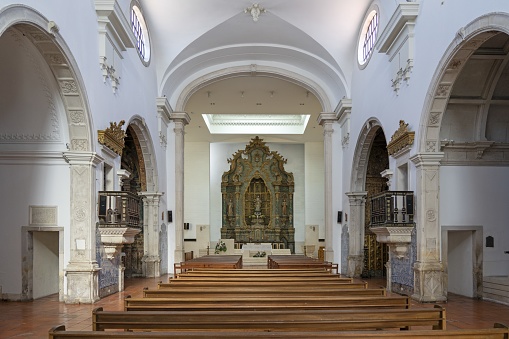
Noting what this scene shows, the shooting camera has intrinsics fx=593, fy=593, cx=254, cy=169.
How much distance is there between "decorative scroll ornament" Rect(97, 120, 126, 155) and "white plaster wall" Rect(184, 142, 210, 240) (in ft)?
59.0

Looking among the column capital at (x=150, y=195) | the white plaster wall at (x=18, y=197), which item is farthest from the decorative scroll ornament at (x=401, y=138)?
Answer: the column capital at (x=150, y=195)

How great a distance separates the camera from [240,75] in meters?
21.2

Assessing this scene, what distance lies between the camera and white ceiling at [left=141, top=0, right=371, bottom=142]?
1728cm

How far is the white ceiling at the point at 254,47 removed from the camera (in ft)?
56.7

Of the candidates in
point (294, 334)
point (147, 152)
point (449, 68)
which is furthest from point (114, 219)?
point (294, 334)

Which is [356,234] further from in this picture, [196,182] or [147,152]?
[196,182]

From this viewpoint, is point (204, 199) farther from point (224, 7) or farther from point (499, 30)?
point (499, 30)

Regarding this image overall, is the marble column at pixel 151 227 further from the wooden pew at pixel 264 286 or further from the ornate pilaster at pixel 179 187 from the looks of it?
the wooden pew at pixel 264 286

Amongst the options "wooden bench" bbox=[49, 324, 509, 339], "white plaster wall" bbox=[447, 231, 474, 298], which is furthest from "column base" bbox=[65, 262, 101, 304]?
"white plaster wall" bbox=[447, 231, 474, 298]

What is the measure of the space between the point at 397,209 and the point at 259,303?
659cm

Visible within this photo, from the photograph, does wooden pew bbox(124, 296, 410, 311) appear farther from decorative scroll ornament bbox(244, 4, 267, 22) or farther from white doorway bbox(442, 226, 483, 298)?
decorative scroll ornament bbox(244, 4, 267, 22)

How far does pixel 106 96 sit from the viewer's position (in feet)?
41.5

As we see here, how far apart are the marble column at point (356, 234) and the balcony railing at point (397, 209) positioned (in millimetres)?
6200

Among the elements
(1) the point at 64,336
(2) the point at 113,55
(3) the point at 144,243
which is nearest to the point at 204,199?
(3) the point at 144,243
